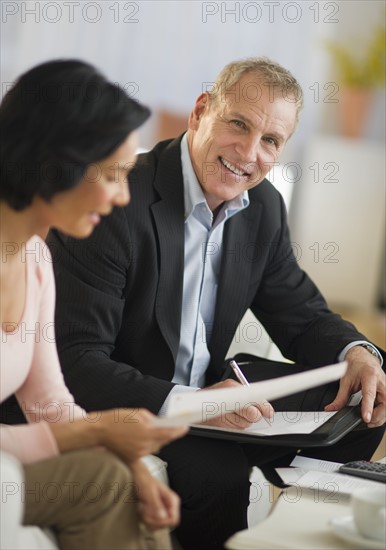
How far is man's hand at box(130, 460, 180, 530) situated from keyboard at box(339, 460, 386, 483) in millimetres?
514

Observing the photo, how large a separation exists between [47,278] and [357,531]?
701 millimetres

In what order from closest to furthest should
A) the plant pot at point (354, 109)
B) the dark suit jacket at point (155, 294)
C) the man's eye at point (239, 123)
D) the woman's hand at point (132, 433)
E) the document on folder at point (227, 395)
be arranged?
1. the document on folder at point (227, 395)
2. the woman's hand at point (132, 433)
3. the dark suit jacket at point (155, 294)
4. the man's eye at point (239, 123)
5. the plant pot at point (354, 109)

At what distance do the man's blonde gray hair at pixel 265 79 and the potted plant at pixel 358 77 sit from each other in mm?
3516

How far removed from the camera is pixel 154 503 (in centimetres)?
143

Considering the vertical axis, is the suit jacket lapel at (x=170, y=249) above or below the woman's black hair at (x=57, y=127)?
below

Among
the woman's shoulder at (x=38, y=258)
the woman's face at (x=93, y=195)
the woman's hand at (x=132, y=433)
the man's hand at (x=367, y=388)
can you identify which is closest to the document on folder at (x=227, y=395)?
the woman's hand at (x=132, y=433)

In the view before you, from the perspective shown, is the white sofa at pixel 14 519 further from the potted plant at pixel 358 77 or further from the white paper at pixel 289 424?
the potted plant at pixel 358 77

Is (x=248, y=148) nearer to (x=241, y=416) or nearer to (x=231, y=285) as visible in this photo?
(x=231, y=285)

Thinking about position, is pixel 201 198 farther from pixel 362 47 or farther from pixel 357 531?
pixel 362 47

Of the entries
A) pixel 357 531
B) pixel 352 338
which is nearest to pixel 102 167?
pixel 357 531

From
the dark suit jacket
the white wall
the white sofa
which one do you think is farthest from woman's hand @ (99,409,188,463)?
the white wall

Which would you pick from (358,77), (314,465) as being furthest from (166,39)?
(314,465)

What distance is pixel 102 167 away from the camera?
1464 mm

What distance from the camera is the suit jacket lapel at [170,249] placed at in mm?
2205
